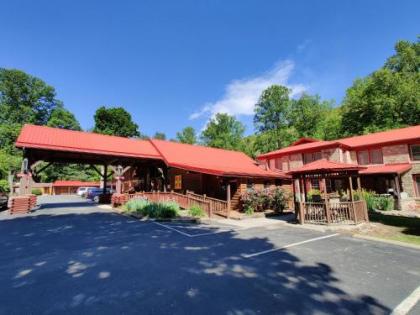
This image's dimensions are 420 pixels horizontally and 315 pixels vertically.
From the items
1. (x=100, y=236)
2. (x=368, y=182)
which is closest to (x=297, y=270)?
(x=100, y=236)

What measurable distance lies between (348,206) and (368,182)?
13251mm

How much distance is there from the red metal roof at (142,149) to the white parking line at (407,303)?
11003 millimetres

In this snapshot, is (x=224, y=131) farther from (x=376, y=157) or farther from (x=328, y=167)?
(x=328, y=167)

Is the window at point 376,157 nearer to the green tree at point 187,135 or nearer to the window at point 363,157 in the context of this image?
the window at point 363,157

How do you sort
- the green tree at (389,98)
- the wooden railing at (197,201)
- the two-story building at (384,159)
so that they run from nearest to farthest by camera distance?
the wooden railing at (197,201)
the two-story building at (384,159)
the green tree at (389,98)

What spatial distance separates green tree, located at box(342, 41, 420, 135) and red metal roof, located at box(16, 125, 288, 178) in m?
20.8

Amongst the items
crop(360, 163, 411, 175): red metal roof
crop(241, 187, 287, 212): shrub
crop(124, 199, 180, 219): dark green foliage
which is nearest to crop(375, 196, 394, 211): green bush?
crop(360, 163, 411, 175): red metal roof

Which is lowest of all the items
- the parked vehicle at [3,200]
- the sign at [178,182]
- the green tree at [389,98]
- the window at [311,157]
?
the parked vehicle at [3,200]

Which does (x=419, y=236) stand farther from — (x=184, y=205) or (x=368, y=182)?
(x=368, y=182)

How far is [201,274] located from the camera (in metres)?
5.11

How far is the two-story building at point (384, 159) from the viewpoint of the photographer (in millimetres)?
19516

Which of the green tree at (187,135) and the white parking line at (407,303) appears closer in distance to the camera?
the white parking line at (407,303)

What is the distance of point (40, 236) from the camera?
27.7ft

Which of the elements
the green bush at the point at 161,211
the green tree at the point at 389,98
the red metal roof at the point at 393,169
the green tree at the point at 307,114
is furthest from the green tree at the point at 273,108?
the green bush at the point at 161,211
